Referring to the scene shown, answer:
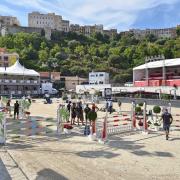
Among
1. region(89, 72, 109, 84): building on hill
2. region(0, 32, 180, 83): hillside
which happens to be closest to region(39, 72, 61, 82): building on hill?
region(0, 32, 180, 83): hillside

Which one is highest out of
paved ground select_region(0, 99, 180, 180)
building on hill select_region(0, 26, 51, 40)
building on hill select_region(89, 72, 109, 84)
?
building on hill select_region(0, 26, 51, 40)

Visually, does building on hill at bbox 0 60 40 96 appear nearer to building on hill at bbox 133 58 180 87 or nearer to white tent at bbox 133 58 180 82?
white tent at bbox 133 58 180 82

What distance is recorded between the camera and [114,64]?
384 ft

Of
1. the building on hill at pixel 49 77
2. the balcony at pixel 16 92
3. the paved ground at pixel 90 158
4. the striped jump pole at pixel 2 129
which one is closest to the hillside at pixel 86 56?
the building on hill at pixel 49 77

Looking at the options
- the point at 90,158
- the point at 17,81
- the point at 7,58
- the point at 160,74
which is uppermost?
the point at 7,58

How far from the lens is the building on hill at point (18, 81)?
234ft

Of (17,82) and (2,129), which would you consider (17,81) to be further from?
(2,129)

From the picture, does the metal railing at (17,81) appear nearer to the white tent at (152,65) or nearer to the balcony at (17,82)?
the balcony at (17,82)

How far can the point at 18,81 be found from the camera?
7325 cm

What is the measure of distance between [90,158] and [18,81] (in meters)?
62.8

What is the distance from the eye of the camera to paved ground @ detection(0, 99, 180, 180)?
33.8 feet

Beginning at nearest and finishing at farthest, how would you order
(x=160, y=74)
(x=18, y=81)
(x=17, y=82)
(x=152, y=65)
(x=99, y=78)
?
1. (x=160, y=74)
2. (x=152, y=65)
3. (x=17, y=82)
4. (x=18, y=81)
5. (x=99, y=78)

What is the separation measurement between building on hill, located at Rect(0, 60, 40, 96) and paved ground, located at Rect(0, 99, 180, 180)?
5612 centimetres

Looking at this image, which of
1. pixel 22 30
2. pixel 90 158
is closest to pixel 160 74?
pixel 90 158
